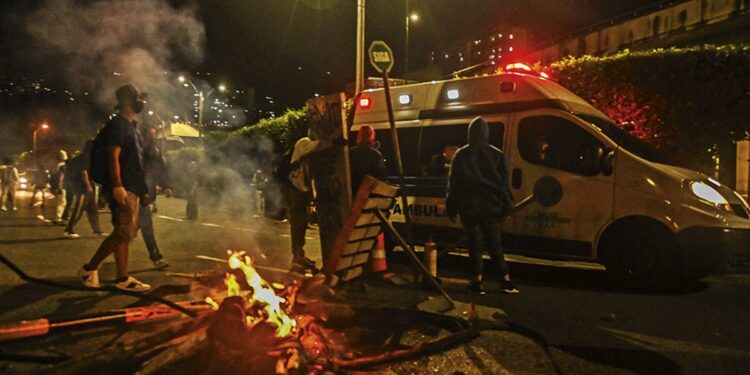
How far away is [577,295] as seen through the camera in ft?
19.7

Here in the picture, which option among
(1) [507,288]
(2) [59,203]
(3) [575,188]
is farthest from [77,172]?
(3) [575,188]

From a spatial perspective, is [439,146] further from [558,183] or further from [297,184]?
[297,184]

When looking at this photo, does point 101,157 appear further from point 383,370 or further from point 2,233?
point 2,233

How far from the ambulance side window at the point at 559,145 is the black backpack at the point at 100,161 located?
15.2ft

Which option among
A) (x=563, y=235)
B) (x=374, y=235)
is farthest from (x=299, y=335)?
(x=563, y=235)

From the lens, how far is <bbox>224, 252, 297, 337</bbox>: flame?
3658mm

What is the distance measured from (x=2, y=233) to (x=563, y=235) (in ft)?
30.3

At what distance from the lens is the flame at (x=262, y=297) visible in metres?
3.66

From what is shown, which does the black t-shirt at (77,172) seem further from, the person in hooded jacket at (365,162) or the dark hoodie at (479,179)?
the dark hoodie at (479,179)

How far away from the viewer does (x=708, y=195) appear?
20.4ft

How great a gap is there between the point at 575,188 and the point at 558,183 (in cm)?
21

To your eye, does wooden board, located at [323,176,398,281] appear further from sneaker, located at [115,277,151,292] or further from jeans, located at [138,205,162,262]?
jeans, located at [138,205,162,262]

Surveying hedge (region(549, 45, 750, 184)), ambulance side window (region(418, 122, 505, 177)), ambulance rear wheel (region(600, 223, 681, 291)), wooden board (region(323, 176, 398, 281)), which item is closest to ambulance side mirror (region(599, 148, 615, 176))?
ambulance rear wheel (region(600, 223, 681, 291))

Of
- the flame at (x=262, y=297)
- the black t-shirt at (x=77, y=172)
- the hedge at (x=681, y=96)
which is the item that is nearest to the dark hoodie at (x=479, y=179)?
the flame at (x=262, y=297)
